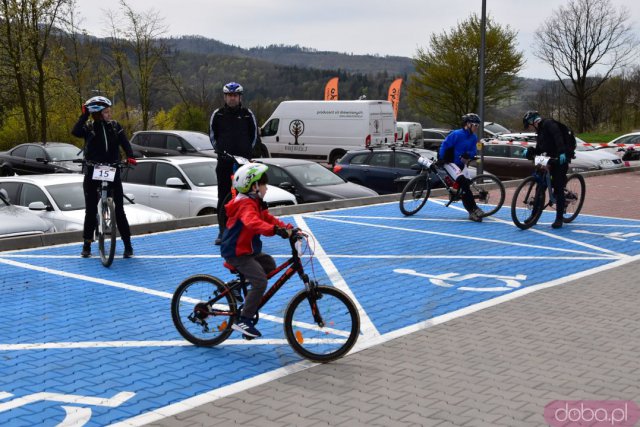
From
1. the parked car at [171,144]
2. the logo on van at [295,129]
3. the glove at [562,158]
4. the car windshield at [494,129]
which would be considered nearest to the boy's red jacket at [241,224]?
the glove at [562,158]

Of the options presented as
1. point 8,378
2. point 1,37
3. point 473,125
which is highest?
point 1,37

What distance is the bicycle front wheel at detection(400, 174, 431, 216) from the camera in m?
14.8

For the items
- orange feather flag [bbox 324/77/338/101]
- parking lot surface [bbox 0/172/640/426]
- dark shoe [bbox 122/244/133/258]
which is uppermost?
orange feather flag [bbox 324/77/338/101]

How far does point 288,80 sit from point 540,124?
11282 centimetres

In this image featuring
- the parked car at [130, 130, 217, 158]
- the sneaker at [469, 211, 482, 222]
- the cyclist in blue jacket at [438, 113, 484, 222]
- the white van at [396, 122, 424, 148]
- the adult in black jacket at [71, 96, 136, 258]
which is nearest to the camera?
the adult in black jacket at [71, 96, 136, 258]

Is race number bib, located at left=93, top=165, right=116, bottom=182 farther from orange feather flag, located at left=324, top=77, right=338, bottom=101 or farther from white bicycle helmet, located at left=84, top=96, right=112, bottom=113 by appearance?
orange feather flag, located at left=324, top=77, right=338, bottom=101

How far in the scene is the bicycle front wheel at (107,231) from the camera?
10.0 metres

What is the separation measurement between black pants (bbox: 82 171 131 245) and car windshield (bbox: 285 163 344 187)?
620 centimetres

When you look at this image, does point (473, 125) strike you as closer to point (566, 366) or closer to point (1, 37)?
point (566, 366)

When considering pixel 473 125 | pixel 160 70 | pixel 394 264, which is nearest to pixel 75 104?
pixel 160 70

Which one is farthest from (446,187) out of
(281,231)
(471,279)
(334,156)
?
(334,156)

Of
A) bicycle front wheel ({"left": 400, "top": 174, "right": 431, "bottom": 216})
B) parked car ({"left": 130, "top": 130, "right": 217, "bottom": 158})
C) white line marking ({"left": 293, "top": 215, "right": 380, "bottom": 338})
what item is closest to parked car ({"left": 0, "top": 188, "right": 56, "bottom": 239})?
white line marking ({"left": 293, "top": 215, "right": 380, "bottom": 338})

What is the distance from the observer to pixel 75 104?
38312 millimetres

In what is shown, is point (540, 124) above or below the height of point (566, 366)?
above
